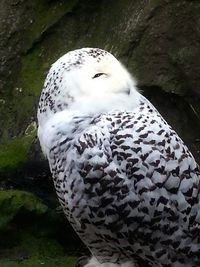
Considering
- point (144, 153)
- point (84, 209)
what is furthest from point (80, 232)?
point (144, 153)

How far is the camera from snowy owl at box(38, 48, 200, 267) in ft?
10.0

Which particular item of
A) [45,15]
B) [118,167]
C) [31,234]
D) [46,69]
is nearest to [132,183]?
[118,167]

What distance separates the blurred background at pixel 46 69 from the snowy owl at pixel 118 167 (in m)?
0.89

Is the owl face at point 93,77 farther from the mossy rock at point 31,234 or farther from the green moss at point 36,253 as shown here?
the green moss at point 36,253

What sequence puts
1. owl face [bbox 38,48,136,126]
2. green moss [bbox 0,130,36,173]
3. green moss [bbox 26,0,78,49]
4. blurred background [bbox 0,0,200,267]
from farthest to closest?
green moss [bbox 26,0,78,49], green moss [bbox 0,130,36,173], blurred background [bbox 0,0,200,267], owl face [bbox 38,48,136,126]

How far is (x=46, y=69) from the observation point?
4945mm

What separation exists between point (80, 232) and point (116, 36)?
1.76m

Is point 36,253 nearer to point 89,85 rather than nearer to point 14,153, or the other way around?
point 14,153

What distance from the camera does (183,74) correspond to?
443cm

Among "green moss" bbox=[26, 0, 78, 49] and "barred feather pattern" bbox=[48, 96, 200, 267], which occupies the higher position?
"green moss" bbox=[26, 0, 78, 49]

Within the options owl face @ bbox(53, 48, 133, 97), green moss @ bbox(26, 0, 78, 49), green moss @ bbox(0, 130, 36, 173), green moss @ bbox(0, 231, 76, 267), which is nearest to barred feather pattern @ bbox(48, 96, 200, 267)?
owl face @ bbox(53, 48, 133, 97)

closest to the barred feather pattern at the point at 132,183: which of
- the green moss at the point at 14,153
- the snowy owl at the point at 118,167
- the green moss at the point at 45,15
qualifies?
the snowy owl at the point at 118,167

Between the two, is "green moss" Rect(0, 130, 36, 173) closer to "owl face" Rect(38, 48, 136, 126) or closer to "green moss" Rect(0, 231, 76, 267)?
"green moss" Rect(0, 231, 76, 267)

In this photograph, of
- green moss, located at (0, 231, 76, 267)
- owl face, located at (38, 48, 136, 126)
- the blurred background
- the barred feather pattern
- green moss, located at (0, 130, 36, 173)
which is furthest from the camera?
green moss, located at (0, 130, 36, 173)
